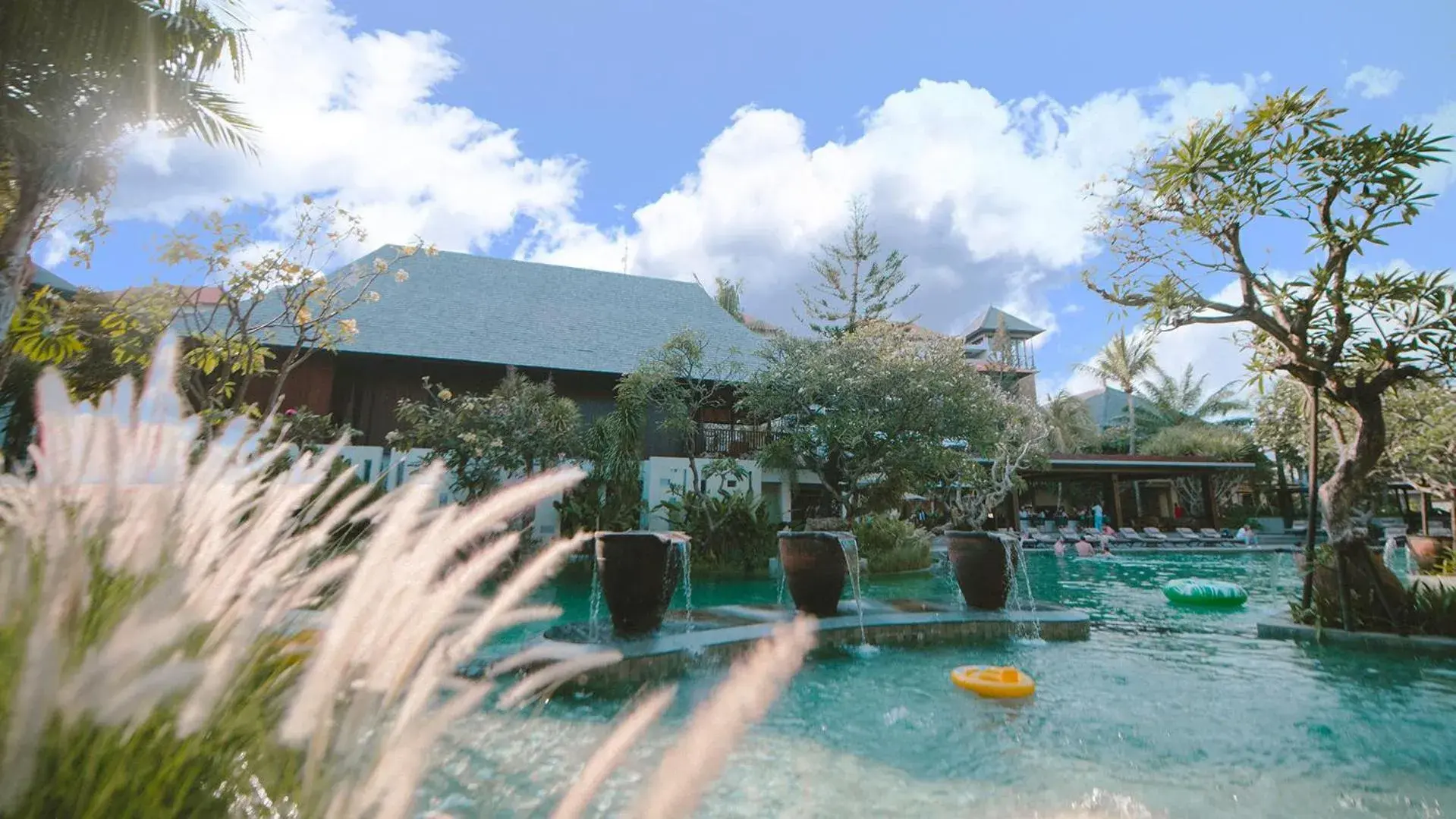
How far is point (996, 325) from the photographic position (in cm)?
4522

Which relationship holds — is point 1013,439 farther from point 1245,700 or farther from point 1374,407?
point 1245,700

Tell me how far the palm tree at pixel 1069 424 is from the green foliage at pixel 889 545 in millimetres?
18432

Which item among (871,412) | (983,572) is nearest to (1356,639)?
(983,572)

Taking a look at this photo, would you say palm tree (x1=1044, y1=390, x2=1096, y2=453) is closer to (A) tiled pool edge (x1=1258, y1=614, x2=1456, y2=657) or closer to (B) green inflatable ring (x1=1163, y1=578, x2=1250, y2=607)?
(B) green inflatable ring (x1=1163, y1=578, x2=1250, y2=607)

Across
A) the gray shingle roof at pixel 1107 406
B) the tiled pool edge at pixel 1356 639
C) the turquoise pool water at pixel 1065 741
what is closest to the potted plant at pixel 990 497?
the turquoise pool water at pixel 1065 741

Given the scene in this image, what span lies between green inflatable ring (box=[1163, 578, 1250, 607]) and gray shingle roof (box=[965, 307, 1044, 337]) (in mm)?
34901

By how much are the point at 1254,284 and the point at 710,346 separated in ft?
47.0

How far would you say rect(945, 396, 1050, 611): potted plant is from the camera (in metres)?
7.55

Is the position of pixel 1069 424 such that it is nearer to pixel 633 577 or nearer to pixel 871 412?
pixel 871 412

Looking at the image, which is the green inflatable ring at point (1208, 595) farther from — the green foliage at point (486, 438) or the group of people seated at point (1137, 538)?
the group of people seated at point (1137, 538)

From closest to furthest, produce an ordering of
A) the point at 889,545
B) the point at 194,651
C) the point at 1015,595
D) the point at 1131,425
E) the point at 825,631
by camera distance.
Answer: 1. the point at 194,651
2. the point at 825,631
3. the point at 1015,595
4. the point at 889,545
5. the point at 1131,425

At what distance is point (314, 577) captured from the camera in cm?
118

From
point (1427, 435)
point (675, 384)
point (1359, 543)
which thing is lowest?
point (1359, 543)

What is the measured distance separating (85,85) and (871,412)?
1314 cm
